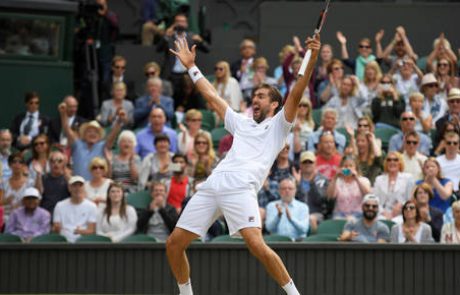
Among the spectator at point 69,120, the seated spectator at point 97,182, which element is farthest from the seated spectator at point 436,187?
the spectator at point 69,120

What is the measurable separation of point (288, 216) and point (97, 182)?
2358 millimetres

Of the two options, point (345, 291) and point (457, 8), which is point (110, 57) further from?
point (345, 291)

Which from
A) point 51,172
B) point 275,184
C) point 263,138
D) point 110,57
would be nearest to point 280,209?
point 275,184

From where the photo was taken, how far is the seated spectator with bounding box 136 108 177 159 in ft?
53.3

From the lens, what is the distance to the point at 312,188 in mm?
15070

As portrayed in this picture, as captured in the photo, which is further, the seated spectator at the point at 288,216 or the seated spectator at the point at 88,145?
the seated spectator at the point at 88,145

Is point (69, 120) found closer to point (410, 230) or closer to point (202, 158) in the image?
point (202, 158)

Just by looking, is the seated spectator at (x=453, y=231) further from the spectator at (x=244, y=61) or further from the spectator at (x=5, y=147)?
the spectator at (x=5, y=147)

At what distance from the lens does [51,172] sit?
613 inches

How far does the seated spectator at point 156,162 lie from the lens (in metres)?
15.5

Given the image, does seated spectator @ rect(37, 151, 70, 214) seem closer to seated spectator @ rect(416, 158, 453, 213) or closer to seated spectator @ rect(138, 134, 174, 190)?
seated spectator @ rect(138, 134, 174, 190)


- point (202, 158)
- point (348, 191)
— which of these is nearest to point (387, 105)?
point (348, 191)

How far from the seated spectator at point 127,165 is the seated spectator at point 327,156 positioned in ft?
7.01

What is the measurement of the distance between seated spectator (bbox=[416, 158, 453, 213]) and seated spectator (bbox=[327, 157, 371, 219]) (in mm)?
665
